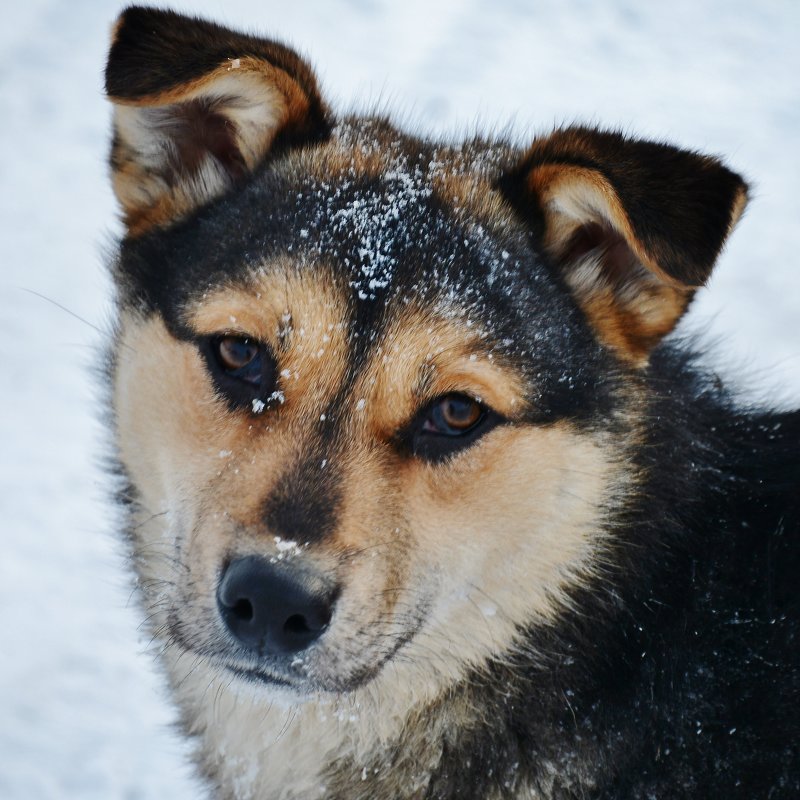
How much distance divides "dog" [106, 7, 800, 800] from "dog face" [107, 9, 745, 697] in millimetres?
10

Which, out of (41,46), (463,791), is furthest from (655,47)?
(463,791)

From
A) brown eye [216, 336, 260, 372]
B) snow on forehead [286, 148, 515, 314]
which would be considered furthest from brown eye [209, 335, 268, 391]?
snow on forehead [286, 148, 515, 314]

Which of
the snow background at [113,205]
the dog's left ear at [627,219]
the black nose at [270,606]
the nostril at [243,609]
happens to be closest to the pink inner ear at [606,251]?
the dog's left ear at [627,219]

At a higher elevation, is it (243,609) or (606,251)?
(606,251)

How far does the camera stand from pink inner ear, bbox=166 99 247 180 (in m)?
3.75

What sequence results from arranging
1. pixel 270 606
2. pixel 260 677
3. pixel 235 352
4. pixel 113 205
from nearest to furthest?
pixel 270 606, pixel 260 677, pixel 235 352, pixel 113 205

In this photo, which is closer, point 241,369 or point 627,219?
point 627,219

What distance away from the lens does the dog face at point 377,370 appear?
3.04m

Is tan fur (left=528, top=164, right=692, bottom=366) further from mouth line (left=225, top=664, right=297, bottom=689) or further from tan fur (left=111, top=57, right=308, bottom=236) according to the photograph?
mouth line (left=225, top=664, right=297, bottom=689)

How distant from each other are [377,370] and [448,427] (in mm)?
301

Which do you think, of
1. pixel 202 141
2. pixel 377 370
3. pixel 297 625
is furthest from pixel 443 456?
pixel 202 141

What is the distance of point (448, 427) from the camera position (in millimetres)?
3277

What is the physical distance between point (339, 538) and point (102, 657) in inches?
118

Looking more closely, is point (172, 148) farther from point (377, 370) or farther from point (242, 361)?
point (377, 370)
